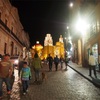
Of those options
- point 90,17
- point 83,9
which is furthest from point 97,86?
point 83,9

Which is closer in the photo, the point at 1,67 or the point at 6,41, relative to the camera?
the point at 1,67

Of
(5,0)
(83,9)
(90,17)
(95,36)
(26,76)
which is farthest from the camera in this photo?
(5,0)

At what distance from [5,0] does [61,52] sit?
183ft

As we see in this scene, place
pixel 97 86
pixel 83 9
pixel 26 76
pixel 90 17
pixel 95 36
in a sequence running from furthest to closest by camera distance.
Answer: pixel 83 9 → pixel 90 17 → pixel 95 36 → pixel 97 86 → pixel 26 76

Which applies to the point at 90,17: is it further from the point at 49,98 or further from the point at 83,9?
the point at 49,98

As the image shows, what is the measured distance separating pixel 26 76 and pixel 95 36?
13296mm

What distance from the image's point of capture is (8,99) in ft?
25.3

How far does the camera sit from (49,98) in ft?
25.8

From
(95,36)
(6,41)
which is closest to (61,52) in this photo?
(6,41)

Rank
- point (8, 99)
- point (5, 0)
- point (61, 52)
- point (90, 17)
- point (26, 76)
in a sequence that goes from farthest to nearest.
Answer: point (61, 52)
point (5, 0)
point (90, 17)
point (26, 76)
point (8, 99)

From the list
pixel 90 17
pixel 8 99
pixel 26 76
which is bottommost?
pixel 8 99

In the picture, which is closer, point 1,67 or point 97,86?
point 1,67

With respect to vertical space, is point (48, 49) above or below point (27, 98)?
above

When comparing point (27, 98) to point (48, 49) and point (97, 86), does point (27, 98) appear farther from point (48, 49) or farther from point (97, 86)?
point (48, 49)
